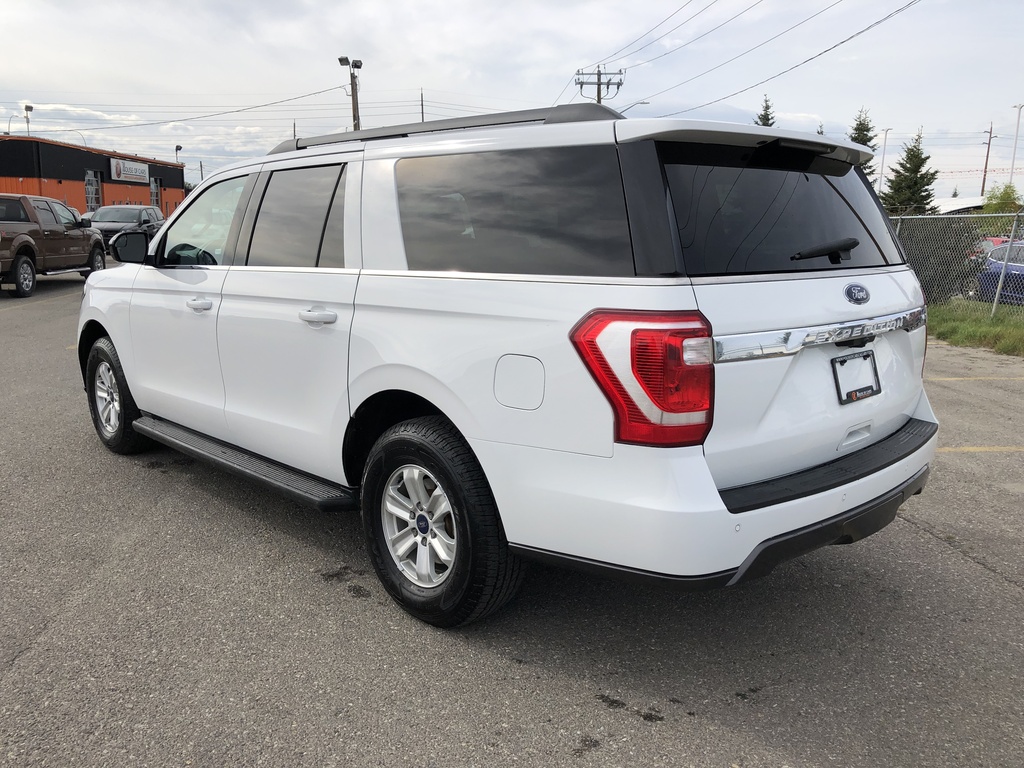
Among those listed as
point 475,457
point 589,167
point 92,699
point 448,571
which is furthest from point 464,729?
point 589,167

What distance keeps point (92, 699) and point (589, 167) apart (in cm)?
247

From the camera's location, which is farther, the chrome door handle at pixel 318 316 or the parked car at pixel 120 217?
the parked car at pixel 120 217

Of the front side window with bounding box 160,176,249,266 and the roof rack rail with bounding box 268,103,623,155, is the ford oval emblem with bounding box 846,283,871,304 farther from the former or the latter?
the front side window with bounding box 160,176,249,266

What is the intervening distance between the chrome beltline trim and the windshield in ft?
89.2

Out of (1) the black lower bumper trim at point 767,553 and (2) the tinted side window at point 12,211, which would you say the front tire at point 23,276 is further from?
(1) the black lower bumper trim at point 767,553

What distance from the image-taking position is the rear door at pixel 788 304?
2.54 meters

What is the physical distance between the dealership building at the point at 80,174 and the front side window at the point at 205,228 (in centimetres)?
3564

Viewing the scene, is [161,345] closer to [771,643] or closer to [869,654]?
[771,643]

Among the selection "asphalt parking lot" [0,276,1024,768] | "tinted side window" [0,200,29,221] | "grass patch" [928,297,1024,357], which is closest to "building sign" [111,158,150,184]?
"tinted side window" [0,200,29,221]

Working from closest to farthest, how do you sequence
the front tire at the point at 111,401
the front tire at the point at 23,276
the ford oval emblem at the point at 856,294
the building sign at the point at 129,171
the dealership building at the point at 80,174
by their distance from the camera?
the ford oval emblem at the point at 856,294 → the front tire at the point at 111,401 → the front tire at the point at 23,276 → the dealership building at the point at 80,174 → the building sign at the point at 129,171

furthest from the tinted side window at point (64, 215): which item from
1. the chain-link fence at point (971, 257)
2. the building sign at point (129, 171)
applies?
the building sign at point (129, 171)

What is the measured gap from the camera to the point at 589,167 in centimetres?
268

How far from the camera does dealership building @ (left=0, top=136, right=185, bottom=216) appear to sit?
40.6 metres

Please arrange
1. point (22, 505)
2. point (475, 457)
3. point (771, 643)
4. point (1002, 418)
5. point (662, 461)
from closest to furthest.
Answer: point (662, 461) < point (475, 457) < point (771, 643) < point (22, 505) < point (1002, 418)
